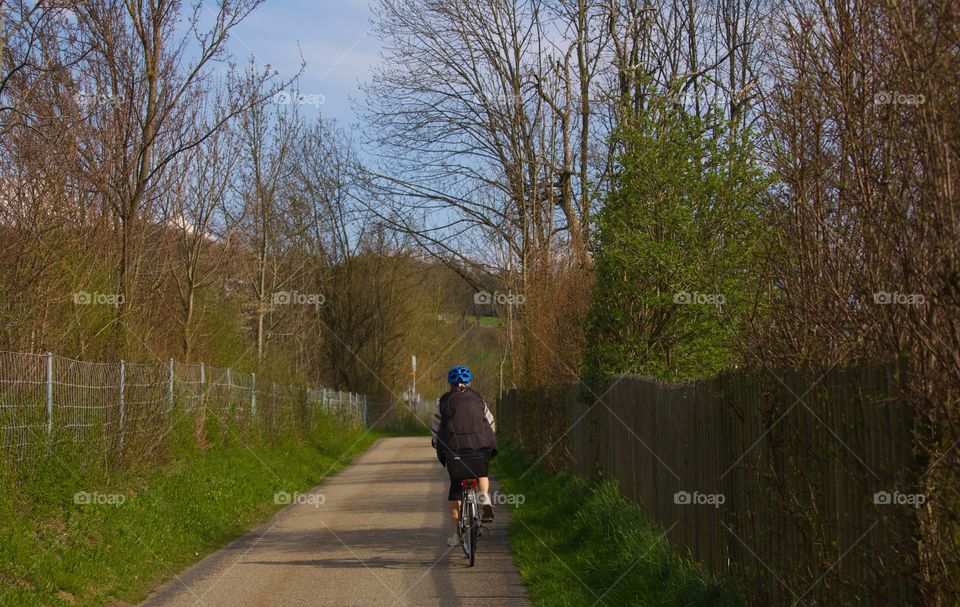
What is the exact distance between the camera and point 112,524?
11211mm

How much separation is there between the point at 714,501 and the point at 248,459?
14.8 metres

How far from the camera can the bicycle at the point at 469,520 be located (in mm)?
10641

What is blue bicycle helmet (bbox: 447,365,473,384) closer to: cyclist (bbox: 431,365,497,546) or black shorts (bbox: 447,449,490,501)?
cyclist (bbox: 431,365,497,546)

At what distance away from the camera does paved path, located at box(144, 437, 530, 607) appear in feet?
29.6

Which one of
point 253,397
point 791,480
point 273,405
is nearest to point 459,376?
point 791,480

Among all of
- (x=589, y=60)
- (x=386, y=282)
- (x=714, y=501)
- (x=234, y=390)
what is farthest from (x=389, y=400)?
(x=714, y=501)

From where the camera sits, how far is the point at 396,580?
32.2ft

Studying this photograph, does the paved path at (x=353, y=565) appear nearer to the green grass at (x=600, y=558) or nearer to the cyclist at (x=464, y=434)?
the green grass at (x=600, y=558)

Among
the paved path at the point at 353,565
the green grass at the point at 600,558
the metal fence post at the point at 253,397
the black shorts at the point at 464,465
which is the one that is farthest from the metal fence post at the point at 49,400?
the metal fence post at the point at 253,397

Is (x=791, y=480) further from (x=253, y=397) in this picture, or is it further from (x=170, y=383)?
(x=253, y=397)

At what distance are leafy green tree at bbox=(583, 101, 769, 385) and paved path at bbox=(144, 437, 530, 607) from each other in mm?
3190

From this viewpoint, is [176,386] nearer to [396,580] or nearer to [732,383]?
[396,580]

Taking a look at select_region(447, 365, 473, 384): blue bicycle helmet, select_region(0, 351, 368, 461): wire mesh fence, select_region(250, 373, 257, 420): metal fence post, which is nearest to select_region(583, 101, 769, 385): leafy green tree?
select_region(447, 365, 473, 384): blue bicycle helmet

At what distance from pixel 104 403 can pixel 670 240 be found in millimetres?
7593
